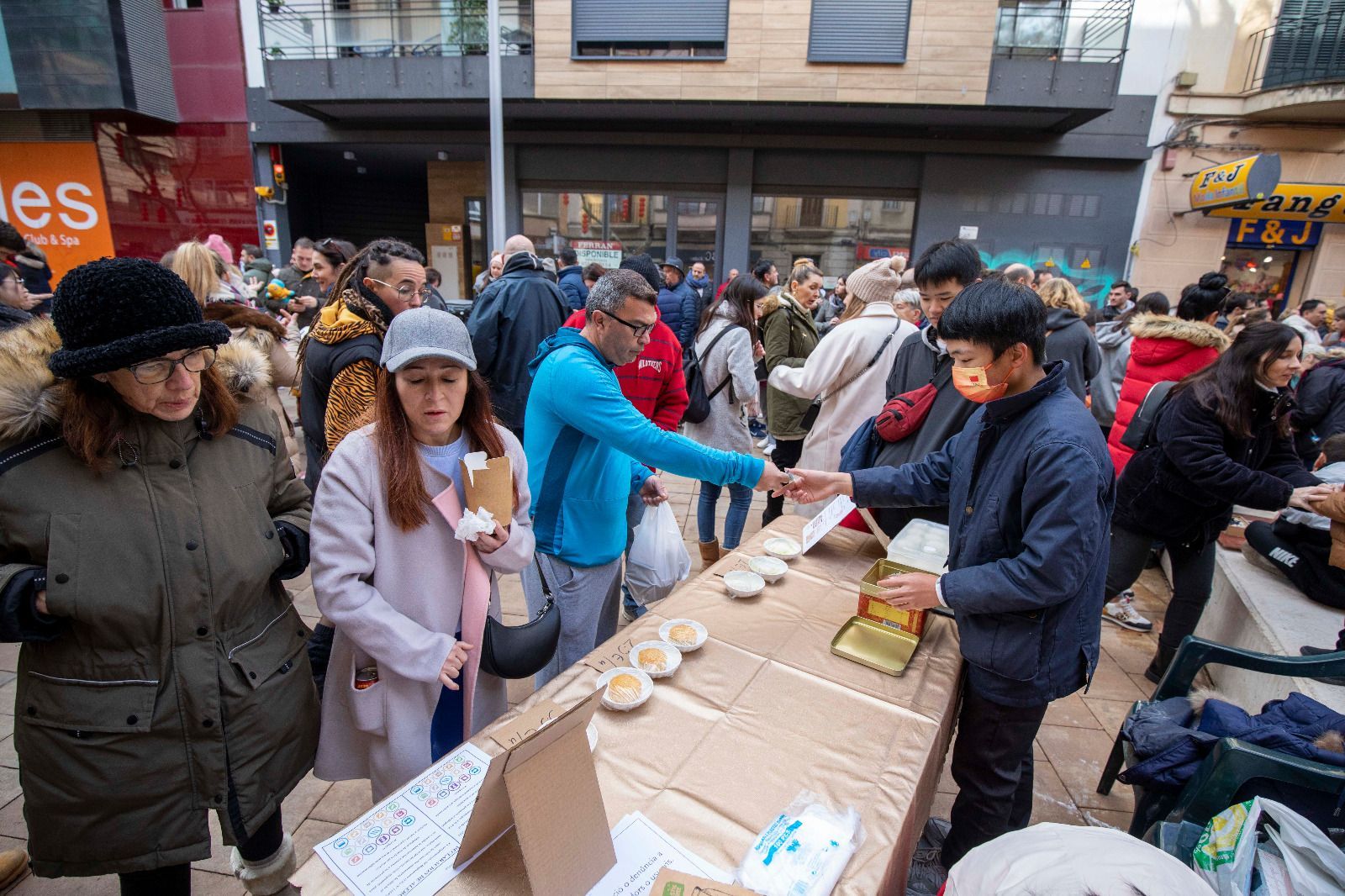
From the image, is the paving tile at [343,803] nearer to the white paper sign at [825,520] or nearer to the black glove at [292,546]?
the black glove at [292,546]

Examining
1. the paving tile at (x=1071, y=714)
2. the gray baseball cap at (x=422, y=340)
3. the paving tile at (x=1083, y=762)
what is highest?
the gray baseball cap at (x=422, y=340)

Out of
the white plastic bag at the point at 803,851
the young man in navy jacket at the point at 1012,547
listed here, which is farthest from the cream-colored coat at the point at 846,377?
the white plastic bag at the point at 803,851

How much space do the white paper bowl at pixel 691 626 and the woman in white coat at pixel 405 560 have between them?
0.49m

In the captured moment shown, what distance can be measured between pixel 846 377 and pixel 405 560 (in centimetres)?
256

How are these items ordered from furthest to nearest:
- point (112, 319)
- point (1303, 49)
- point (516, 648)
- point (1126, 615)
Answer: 1. point (1303, 49)
2. point (1126, 615)
3. point (516, 648)
4. point (112, 319)

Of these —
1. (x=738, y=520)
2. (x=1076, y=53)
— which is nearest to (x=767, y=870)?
(x=738, y=520)

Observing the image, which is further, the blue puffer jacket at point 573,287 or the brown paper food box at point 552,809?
the blue puffer jacket at point 573,287

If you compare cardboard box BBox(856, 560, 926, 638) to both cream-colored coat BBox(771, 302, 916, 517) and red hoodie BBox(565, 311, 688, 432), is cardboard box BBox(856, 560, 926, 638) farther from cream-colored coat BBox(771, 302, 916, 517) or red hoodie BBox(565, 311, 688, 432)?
red hoodie BBox(565, 311, 688, 432)

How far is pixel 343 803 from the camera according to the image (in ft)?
8.38

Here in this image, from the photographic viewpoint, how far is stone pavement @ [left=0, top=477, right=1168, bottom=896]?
2.21m

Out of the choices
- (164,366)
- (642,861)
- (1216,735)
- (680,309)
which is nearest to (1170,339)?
(1216,735)

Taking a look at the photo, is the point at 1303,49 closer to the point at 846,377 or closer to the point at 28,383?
the point at 846,377

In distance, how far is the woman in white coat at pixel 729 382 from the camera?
4.30 meters

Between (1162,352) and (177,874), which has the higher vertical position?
(1162,352)
